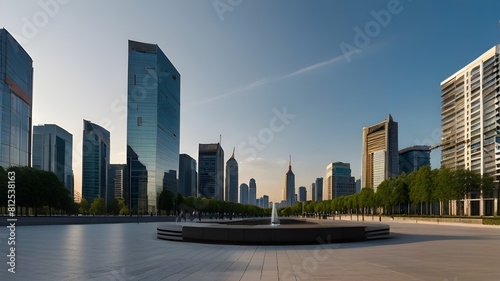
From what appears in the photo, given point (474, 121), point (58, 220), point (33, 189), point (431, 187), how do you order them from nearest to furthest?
point (58, 220) → point (33, 189) → point (431, 187) → point (474, 121)

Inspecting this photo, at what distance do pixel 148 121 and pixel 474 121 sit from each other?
105289 millimetres

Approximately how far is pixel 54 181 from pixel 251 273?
203 feet

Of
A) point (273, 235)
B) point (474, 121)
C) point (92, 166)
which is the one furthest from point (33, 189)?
point (92, 166)

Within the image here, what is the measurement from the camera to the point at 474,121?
397ft

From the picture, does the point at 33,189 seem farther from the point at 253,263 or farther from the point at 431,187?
the point at 431,187

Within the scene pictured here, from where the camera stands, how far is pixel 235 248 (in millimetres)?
16641

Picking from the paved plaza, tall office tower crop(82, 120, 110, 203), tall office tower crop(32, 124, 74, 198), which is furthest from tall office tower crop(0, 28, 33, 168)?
the paved plaza

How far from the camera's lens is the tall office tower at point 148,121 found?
456 feet

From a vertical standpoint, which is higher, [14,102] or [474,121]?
[14,102]

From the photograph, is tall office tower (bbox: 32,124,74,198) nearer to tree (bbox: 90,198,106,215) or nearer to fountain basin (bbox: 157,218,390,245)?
tree (bbox: 90,198,106,215)

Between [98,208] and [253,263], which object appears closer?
[253,263]

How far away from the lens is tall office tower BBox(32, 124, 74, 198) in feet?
581

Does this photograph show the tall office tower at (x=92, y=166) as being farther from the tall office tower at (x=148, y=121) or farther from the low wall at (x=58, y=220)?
the low wall at (x=58, y=220)

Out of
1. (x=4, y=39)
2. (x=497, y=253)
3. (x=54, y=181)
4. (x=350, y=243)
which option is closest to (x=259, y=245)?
(x=350, y=243)
